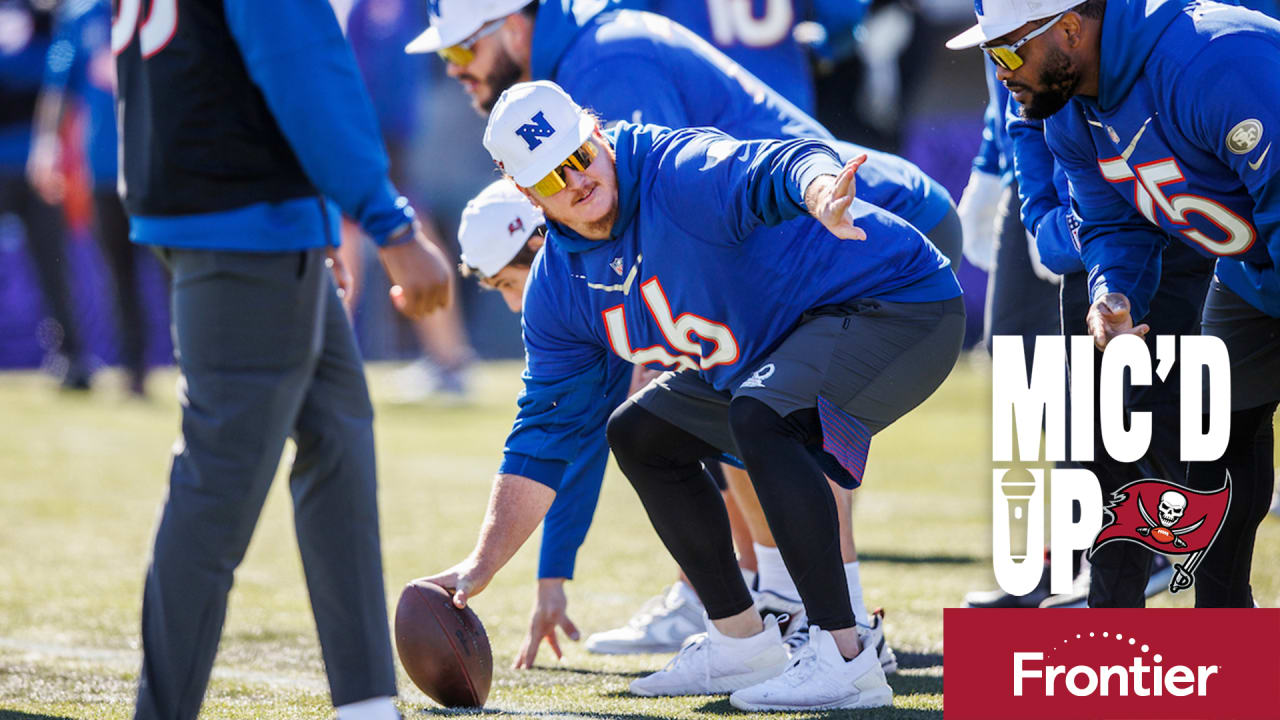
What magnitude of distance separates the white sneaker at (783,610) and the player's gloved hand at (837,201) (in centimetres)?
141

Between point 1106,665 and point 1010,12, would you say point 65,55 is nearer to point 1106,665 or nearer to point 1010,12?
point 1010,12

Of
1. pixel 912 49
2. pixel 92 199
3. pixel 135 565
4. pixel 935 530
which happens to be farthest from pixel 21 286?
pixel 935 530

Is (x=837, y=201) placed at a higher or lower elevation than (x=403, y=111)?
lower

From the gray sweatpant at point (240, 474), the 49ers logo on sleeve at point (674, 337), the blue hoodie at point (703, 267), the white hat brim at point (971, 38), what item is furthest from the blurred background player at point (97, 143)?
the white hat brim at point (971, 38)

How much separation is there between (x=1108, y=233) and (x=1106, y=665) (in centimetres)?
98

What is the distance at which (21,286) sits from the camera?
1397cm

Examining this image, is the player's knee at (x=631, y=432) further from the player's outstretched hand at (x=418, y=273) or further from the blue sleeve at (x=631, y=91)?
the blue sleeve at (x=631, y=91)

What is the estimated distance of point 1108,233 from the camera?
3561mm

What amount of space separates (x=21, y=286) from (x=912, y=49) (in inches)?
319

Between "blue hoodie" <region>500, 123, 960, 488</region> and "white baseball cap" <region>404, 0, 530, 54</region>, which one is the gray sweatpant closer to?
"blue hoodie" <region>500, 123, 960, 488</region>

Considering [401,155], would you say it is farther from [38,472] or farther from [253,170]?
[253,170]

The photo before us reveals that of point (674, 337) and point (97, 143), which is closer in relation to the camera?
point (674, 337)

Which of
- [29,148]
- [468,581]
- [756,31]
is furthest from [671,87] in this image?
[29,148]

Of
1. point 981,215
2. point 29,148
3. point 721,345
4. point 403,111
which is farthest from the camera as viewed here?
point 29,148
